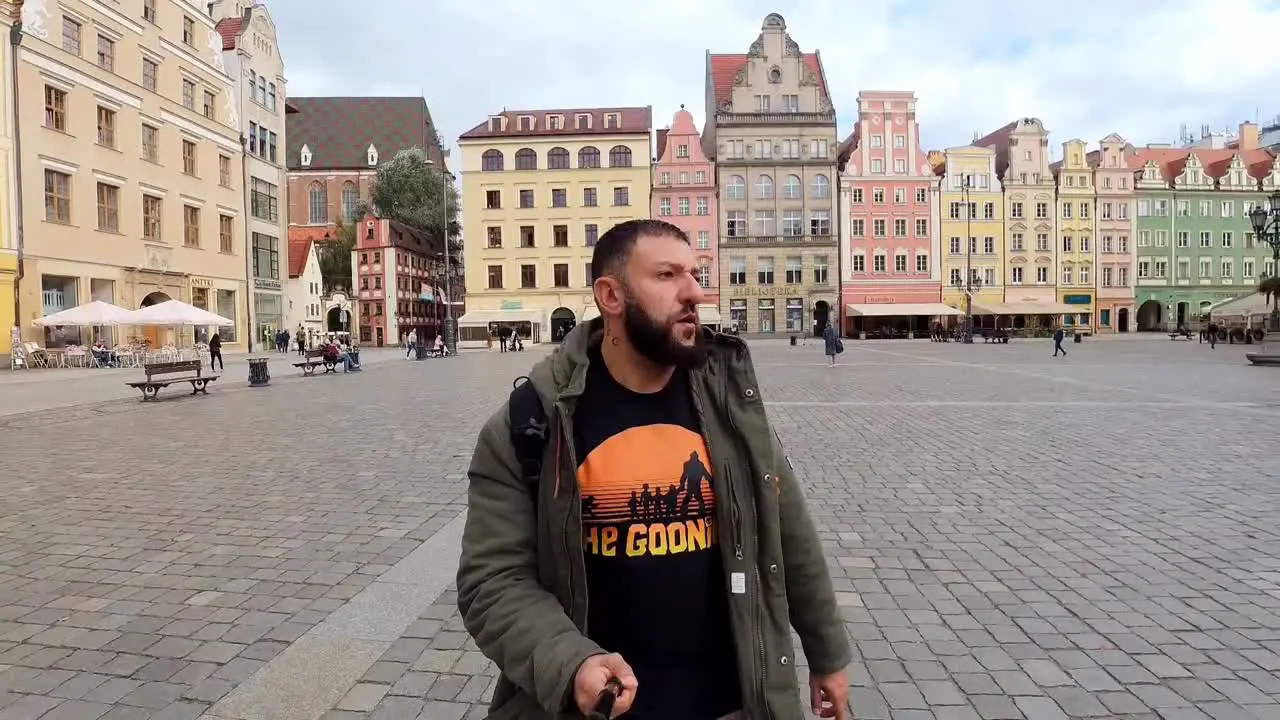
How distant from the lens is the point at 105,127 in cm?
3362

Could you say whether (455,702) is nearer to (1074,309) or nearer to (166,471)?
(166,471)

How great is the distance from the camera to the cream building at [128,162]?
30062mm

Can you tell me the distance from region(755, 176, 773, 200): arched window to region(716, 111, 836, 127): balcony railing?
4.14 metres

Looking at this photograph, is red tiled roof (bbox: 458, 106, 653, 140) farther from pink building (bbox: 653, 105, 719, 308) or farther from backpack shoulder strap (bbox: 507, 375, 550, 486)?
backpack shoulder strap (bbox: 507, 375, 550, 486)

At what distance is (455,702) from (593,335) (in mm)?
1961

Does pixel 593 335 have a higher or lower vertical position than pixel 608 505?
higher

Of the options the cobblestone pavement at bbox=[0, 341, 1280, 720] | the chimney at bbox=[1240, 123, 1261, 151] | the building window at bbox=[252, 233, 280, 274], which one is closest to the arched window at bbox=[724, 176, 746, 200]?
the building window at bbox=[252, 233, 280, 274]

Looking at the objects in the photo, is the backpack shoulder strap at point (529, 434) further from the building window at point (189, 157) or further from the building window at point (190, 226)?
the building window at point (189, 157)

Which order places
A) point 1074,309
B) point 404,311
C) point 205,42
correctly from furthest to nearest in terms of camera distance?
point 404,311
point 1074,309
point 205,42

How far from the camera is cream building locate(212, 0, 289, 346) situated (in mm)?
43875

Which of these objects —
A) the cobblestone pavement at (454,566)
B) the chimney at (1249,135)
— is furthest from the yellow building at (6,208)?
the chimney at (1249,135)

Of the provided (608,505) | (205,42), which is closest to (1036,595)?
(608,505)

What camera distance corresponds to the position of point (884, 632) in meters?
3.88

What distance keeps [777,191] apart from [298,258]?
1508 inches
